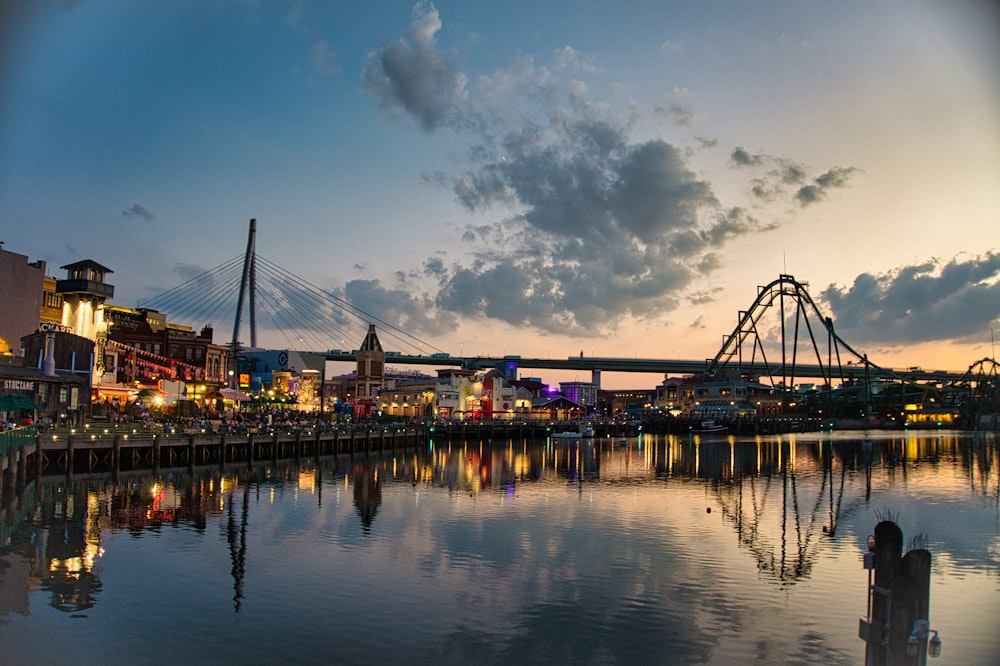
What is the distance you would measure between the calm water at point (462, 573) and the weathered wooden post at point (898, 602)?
16.3 feet

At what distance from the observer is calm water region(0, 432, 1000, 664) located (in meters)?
15.9

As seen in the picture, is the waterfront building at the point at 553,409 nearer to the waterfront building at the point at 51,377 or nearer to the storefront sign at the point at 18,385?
the waterfront building at the point at 51,377

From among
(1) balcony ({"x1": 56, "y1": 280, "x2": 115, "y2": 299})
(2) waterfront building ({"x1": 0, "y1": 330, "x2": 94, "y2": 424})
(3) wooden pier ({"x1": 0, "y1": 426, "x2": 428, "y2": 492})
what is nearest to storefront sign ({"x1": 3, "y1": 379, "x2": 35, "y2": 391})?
(2) waterfront building ({"x1": 0, "y1": 330, "x2": 94, "y2": 424})

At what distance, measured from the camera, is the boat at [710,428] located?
13471cm

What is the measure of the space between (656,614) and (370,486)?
91.9ft

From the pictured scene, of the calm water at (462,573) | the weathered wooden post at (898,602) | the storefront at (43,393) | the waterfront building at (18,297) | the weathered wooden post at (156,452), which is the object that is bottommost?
the calm water at (462,573)

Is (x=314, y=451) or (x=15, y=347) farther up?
(x=15, y=347)

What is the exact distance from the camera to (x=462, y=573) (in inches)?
867

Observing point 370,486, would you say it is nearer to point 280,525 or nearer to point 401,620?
point 280,525

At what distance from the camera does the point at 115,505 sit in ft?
105

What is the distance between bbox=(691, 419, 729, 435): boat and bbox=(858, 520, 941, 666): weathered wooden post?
420 ft

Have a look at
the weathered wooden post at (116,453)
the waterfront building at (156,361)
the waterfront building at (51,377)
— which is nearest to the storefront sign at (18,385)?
the waterfront building at (51,377)

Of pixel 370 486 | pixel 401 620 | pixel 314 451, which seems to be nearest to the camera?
pixel 401 620

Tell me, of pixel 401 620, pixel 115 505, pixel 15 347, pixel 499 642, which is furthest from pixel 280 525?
pixel 15 347
